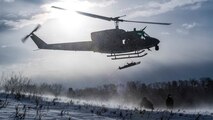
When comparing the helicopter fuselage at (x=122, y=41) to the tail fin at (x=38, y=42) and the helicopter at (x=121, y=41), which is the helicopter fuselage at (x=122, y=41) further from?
the tail fin at (x=38, y=42)

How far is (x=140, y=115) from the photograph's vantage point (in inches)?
554

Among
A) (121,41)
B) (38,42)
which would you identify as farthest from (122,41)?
(38,42)

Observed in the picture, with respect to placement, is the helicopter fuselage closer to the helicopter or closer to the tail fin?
the helicopter

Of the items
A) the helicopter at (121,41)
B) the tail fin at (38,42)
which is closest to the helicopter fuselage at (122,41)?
the helicopter at (121,41)

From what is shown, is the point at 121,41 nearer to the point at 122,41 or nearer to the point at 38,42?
the point at 122,41

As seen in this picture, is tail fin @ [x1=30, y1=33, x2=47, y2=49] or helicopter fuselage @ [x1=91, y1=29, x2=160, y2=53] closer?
helicopter fuselage @ [x1=91, y1=29, x2=160, y2=53]

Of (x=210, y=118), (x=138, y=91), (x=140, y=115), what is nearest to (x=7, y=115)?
(x=140, y=115)

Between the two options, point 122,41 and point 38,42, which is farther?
point 38,42

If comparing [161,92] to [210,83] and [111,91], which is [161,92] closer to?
[210,83]

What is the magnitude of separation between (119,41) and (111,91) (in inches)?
5533

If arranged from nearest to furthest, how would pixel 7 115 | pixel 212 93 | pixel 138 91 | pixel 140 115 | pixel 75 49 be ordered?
pixel 7 115 < pixel 140 115 < pixel 75 49 < pixel 212 93 < pixel 138 91

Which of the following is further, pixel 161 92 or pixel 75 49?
pixel 161 92

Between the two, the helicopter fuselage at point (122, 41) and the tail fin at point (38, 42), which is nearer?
the helicopter fuselage at point (122, 41)

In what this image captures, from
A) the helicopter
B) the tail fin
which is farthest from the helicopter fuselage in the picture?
the tail fin
